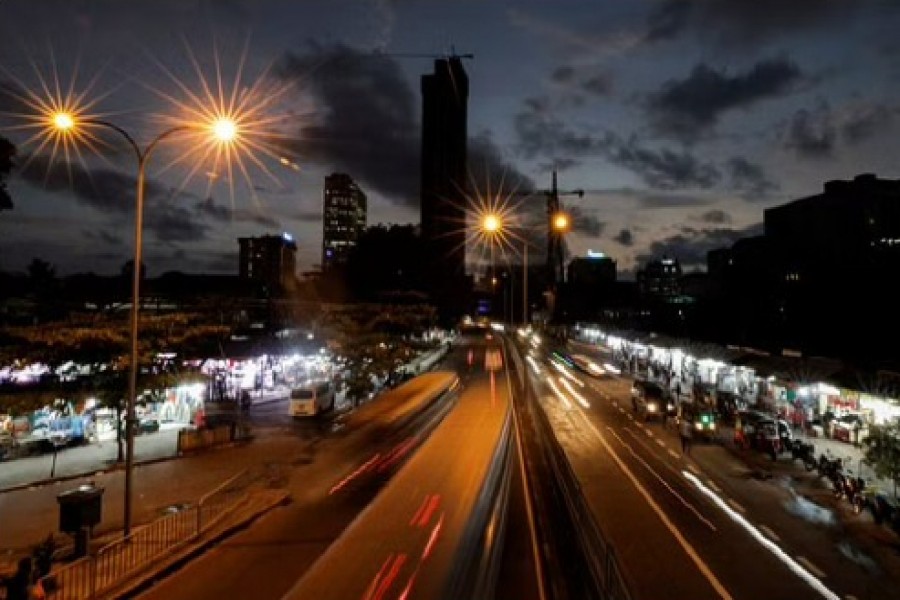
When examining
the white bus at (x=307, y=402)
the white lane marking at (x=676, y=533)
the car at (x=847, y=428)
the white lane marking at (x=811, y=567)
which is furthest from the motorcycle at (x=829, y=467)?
the white bus at (x=307, y=402)

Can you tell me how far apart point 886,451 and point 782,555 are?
4.28 metres

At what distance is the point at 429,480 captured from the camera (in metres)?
18.7

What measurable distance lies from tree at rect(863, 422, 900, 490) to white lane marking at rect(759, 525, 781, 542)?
3.16 metres

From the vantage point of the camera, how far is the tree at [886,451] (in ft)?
56.2

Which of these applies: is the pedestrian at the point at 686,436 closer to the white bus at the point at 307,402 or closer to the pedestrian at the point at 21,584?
the white bus at the point at 307,402

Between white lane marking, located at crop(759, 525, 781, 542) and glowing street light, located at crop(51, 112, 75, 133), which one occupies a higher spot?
glowing street light, located at crop(51, 112, 75, 133)

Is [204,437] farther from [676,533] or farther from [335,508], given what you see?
[676,533]

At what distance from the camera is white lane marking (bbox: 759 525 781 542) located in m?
16.9

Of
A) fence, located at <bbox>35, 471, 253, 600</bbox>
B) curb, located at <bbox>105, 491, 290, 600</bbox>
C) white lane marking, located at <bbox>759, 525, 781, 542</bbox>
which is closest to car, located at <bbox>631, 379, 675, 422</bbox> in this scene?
white lane marking, located at <bbox>759, 525, 781, 542</bbox>

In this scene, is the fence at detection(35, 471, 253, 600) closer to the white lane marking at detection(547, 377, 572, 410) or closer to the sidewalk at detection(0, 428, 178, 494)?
the sidewalk at detection(0, 428, 178, 494)

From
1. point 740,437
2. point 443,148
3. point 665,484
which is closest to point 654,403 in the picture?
point 740,437

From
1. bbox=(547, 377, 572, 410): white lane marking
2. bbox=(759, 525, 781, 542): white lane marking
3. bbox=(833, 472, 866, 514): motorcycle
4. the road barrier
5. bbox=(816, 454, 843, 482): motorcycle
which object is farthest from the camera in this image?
bbox=(547, 377, 572, 410): white lane marking

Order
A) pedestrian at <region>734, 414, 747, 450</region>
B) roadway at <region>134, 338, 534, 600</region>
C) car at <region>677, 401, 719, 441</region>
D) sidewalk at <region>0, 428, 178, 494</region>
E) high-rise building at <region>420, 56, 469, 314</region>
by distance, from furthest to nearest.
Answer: high-rise building at <region>420, 56, 469, 314</region>
car at <region>677, 401, 719, 441</region>
pedestrian at <region>734, 414, 747, 450</region>
sidewalk at <region>0, 428, 178, 494</region>
roadway at <region>134, 338, 534, 600</region>

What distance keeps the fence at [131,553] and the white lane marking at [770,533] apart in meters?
13.8
